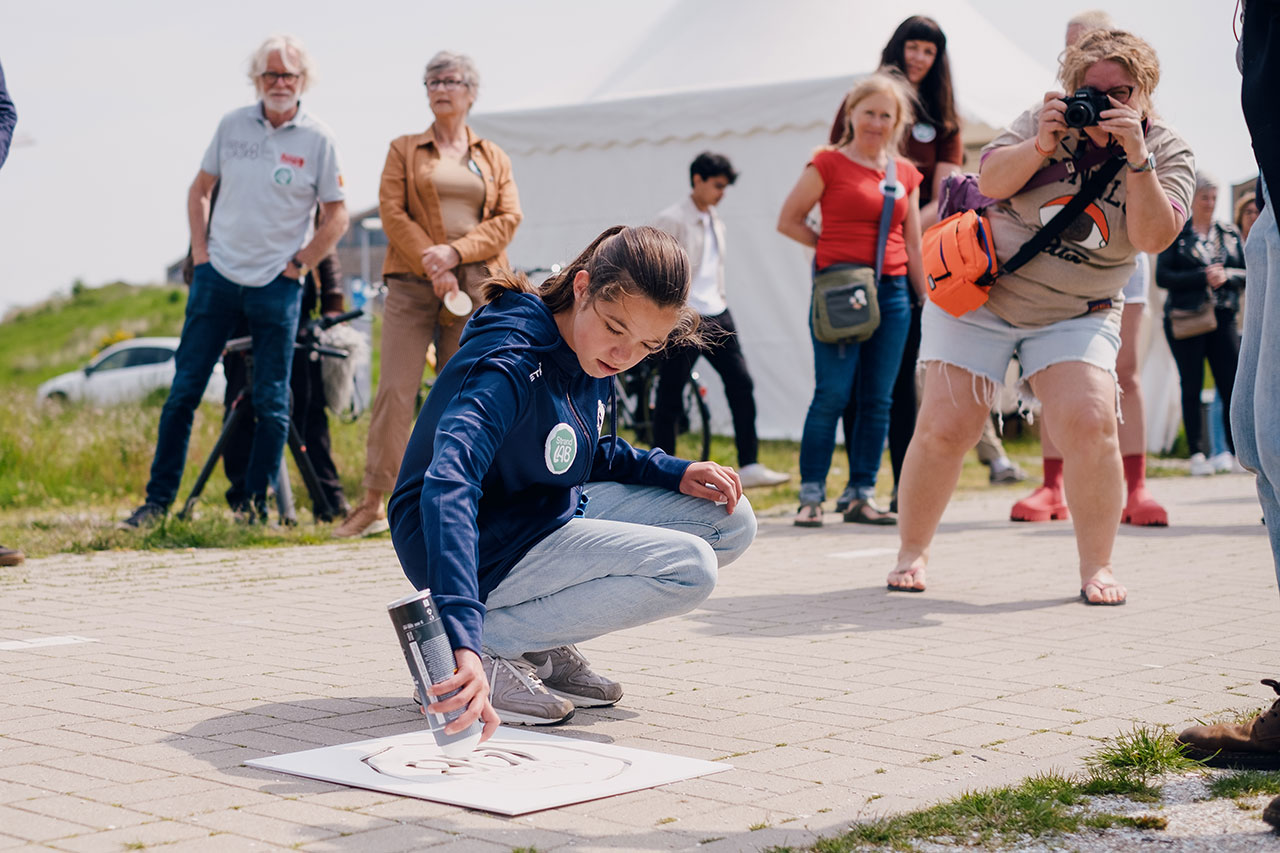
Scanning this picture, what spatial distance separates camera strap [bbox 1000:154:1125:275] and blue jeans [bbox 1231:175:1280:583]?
2.12 m

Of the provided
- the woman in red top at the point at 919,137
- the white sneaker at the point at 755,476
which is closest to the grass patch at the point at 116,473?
the white sneaker at the point at 755,476

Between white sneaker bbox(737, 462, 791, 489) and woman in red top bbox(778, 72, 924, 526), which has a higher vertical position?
woman in red top bbox(778, 72, 924, 526)

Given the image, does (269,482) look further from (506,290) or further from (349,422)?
(506,290)

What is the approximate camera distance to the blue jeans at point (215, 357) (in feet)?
23.4

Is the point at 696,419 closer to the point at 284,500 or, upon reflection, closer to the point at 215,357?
the point at 284,500

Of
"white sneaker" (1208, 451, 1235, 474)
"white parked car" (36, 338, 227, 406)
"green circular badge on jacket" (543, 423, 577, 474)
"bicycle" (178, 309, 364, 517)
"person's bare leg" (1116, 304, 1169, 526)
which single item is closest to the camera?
"green circular badge on jacket" (543, 423, 577, 474)

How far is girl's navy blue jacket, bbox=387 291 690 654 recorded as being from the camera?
10.0 ft

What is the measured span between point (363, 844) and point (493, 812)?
302 mm

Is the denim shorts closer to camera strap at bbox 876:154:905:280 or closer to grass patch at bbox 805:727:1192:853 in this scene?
camera strap at bbox 876:154:905:280

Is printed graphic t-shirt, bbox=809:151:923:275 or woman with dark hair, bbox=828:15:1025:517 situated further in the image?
woman with dark hair, bbox=828:15:1025:517

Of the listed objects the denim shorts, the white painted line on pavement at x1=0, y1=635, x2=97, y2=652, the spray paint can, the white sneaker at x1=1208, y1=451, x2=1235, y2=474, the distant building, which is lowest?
the white sneaker at x1=1208, y1=451, x2=1235, y2=474

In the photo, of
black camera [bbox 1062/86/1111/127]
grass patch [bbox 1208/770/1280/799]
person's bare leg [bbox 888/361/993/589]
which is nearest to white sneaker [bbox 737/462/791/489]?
person's bare leg [bbox 888/361/993/589]

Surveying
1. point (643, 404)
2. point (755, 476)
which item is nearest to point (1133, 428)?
point (755, 476)

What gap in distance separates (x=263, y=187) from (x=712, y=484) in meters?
4.16
